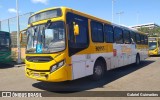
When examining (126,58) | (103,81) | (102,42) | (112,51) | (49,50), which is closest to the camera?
(49,50)

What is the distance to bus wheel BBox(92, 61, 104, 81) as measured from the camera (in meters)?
10.1

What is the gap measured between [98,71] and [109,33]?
2467 mm

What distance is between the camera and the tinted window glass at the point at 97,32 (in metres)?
9.96

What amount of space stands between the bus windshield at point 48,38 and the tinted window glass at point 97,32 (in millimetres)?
2200

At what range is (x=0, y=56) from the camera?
59.9 ft

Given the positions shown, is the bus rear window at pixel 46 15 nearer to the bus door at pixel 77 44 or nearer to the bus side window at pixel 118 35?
the bus door at pixel 77 44

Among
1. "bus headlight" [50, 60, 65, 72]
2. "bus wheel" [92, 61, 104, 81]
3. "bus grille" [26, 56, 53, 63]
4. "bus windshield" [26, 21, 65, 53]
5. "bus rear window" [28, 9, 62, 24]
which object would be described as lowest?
"bus wheel" [92, 61, 104, 81]

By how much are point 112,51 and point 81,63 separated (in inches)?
141

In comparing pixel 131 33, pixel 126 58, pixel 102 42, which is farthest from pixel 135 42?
pixel 102 42

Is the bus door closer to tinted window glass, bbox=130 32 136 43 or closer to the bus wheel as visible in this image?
the bus wheel

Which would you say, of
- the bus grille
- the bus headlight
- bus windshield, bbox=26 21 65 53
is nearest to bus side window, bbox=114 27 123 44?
bus windshield, bbox=26 21 65 53

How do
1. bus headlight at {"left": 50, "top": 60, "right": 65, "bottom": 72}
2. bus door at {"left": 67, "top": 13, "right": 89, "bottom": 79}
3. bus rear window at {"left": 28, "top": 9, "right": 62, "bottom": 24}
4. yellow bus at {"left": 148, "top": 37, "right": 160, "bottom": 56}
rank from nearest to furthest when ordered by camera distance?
1. bus headlight at {"left": 50, "top": 60, "right": 65, "bottom": 72}
2. bus door at {"left": 67, "top": 13, "right": 89, "bottom": 79}
3. bus rear window at {"left": 28, "top": 9, "right": 62, "bottom": 24}
4. yellow bus at {"left": 148, "top": 37, "right": 160, "bottom": 56}

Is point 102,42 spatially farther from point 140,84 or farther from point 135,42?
point 135,42

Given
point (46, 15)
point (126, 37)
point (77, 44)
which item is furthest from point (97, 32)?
point (126, 37)
